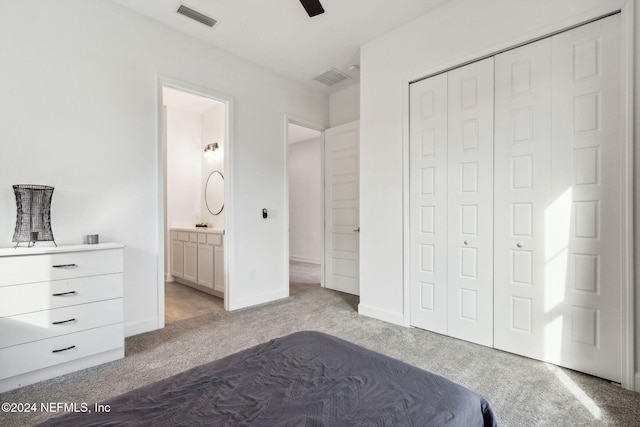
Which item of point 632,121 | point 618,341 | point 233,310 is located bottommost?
point 233,310

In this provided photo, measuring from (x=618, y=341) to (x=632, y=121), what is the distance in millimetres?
1418

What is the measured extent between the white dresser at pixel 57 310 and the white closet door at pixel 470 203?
2782 millimetres

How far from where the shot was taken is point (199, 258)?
437 centimetres

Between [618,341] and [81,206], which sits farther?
[81,206]

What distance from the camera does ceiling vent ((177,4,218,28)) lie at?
281cm

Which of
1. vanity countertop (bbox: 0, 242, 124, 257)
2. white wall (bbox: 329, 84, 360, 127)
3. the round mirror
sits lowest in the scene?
vanity countertop (bbox: 0, 242, 124, 257)

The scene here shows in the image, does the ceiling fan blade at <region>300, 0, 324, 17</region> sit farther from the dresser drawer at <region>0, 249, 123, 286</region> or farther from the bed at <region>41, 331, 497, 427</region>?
the dresser drawer at <region>0, 249, 123, 286</region>

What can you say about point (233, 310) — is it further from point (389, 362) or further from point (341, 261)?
point (389, 362)

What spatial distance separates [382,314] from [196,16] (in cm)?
348

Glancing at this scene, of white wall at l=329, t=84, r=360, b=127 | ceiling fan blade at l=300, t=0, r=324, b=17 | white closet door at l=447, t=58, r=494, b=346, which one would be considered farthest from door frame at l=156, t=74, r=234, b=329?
white closet door at l=447, t=58, r=494, b=346

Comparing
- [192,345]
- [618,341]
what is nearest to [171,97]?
[192,345]

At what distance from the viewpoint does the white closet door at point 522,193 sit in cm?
230

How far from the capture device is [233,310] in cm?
355

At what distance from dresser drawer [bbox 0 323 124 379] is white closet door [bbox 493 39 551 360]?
3037 millimetres
